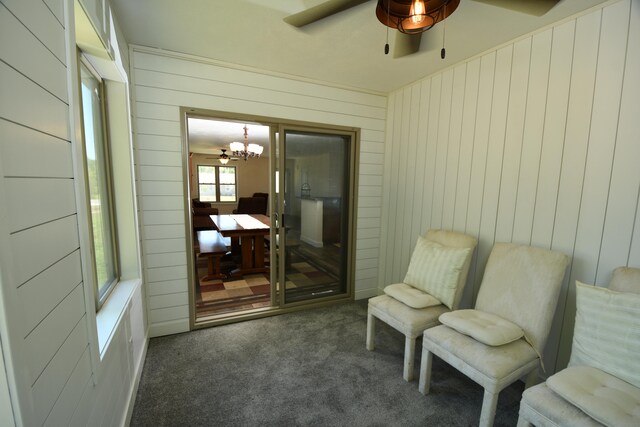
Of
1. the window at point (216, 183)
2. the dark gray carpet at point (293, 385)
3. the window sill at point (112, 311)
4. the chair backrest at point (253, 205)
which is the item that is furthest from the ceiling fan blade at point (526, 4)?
the window at point (216, 183)

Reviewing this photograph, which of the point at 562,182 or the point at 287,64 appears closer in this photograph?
the point at 562,182

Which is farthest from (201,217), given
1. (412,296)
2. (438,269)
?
(438,269)

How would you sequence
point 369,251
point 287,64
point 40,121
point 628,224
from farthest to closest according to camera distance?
point 369,251, point 287,64, point 628,224, point 40,121

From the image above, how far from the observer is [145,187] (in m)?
2.36

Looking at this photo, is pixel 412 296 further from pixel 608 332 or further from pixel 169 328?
pixel 169 328

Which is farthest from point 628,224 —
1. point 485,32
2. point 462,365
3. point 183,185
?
point 183,185

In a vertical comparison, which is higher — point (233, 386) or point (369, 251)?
point (369, 251)

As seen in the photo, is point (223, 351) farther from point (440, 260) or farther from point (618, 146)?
point (618, 146)

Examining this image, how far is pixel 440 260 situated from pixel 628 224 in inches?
41.7

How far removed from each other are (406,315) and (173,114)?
2.46m

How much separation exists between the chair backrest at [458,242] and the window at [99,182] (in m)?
2.39

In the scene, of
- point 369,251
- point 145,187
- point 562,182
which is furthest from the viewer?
point 369,251

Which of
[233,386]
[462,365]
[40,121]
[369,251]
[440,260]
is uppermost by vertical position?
[40,121]

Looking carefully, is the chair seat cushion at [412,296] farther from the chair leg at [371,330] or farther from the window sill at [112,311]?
the window sill at [112,311]
